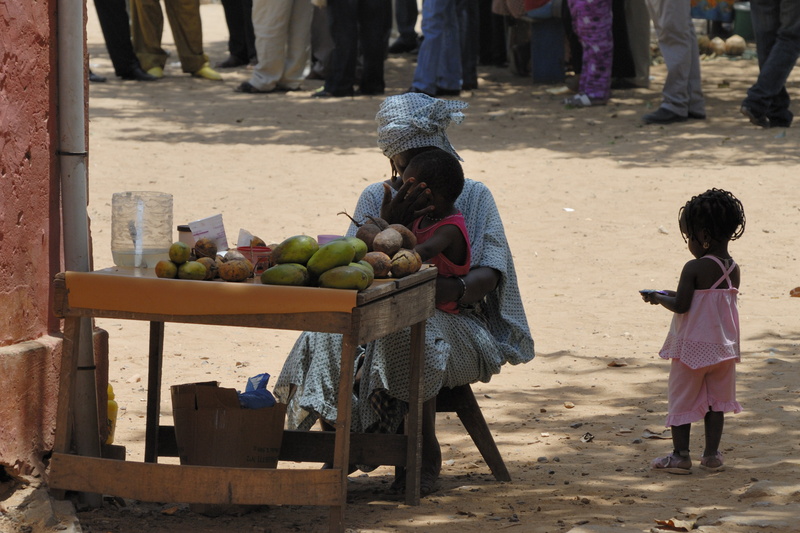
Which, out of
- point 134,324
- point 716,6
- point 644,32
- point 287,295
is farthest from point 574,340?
point 716,6

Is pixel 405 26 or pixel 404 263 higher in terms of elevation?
pixel 405 26

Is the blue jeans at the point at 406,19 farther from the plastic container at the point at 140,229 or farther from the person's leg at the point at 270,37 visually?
the plastic container at the point at 140,229

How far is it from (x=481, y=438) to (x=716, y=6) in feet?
42.3

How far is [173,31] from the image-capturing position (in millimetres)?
13797

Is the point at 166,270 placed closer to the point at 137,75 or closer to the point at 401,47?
the point at 137,75

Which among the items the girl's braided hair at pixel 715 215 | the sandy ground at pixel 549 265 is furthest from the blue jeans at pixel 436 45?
the girl's braided hair at pixel 715 215

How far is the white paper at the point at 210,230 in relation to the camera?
11.5ft

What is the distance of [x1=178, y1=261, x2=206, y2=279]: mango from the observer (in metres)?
3.20

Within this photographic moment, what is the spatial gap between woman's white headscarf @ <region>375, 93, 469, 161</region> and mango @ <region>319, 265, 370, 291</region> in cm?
106

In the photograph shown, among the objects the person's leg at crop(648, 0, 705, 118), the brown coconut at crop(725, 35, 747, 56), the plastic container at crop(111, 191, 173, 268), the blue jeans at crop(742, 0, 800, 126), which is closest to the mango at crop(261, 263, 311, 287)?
the plastic container at crop(111, 191, 173, 268)

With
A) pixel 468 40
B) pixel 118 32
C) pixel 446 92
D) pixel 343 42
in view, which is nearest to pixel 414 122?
pixel 343 42

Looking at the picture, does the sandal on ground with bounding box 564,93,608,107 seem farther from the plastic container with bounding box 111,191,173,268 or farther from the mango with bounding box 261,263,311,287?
the mango with bounding box 261,263,311,287

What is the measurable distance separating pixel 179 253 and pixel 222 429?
64 cm

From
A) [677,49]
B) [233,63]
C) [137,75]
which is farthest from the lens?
[233,63]
